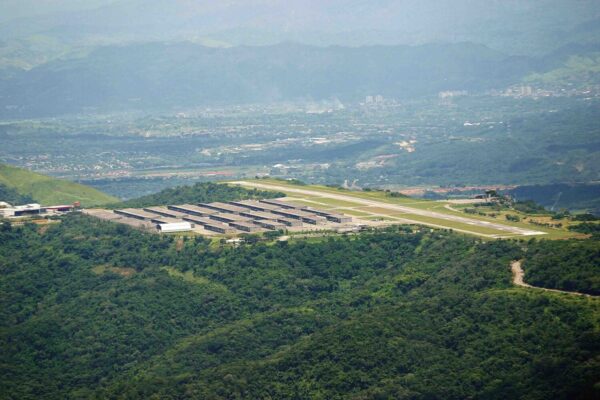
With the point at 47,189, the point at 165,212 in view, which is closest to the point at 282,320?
the point at 165,212

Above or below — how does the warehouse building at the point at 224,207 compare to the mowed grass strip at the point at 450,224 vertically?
above

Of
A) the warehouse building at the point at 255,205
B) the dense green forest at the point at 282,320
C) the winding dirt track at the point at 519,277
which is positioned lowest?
the dense green forest at the point at 282,320

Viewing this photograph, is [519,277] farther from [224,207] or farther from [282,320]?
[224,207]

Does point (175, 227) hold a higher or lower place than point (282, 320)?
higher

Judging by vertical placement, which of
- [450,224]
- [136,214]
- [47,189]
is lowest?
[47,189]

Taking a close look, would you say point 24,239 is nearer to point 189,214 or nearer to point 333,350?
point 189,214

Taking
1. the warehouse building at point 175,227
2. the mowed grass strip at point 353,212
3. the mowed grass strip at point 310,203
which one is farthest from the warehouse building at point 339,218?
the warehouse building at point 175,227

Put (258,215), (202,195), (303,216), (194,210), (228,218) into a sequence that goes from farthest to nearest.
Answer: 1. (202,195)
2. (194,210)
3. (258,215)
4. (228,218)
5. (303,216)

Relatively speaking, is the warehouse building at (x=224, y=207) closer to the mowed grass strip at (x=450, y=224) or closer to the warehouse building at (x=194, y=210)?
the warehouse building at (x=194, y=210)
